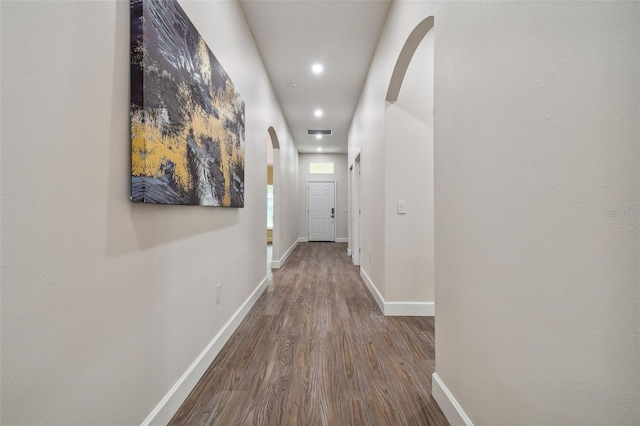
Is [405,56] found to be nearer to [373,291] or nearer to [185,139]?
[185,139]

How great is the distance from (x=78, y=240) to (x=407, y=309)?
2.47 m

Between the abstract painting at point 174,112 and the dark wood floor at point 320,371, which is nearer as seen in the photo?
the abstract painting at point 174,112

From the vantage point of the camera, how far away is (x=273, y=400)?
4.49ft

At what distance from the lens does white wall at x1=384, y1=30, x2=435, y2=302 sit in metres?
2.53

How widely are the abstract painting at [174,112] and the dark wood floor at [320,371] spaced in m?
1.03

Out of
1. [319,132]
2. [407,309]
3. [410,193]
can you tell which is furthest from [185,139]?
[319,132]

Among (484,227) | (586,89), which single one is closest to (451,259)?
(484,227)

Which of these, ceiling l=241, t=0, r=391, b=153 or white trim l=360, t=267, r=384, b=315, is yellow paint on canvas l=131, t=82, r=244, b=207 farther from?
white trim l=360, t=267, r=384, b=315

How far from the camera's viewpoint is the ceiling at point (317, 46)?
239 centimetres

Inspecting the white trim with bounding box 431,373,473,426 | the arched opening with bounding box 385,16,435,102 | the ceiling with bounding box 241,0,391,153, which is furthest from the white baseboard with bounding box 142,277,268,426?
the ceiling with bounding box 241,0,391,153

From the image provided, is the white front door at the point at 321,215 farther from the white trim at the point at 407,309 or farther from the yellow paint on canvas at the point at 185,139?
the yellow paint on canvas at the point at 185,139

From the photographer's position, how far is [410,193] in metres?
2.55

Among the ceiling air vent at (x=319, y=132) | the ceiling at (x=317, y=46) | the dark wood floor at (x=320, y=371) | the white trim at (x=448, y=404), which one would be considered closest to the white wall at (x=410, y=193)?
the dark wood floor at (x=320, y=371)

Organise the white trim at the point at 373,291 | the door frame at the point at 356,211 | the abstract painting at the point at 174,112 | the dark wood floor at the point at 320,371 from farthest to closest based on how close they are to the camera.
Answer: the door frame at the point at 356,211, the white trim at the point at 373,291, the dark wood floor at the point at 320,371, the abstract painting at the point at 174,112
